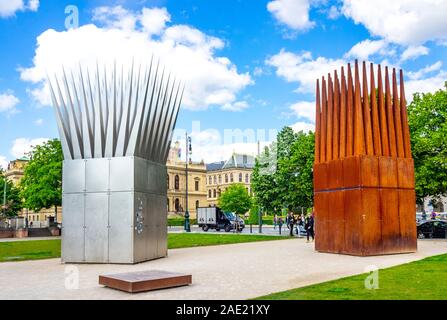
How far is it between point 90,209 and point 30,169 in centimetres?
3585

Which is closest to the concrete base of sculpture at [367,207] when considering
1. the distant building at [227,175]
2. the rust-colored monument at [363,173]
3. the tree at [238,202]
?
the rust-colored monument at [363,173]

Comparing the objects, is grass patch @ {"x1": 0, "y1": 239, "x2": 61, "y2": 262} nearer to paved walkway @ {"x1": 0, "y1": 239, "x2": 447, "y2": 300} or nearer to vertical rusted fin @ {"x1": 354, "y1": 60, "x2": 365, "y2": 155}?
paved walkway @ {"x1": 0, "y1": 239, "x2": 447, "y2": 300}

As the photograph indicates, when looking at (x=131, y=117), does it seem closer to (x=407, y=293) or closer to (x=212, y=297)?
(x=212, y=297)

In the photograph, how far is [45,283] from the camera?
1322cm

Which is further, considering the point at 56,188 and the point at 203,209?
the point at 203,209

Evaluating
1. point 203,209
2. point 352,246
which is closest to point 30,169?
point 203,209

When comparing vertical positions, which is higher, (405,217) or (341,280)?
(405,217)

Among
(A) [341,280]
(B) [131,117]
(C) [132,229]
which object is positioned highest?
(B) [131,117]

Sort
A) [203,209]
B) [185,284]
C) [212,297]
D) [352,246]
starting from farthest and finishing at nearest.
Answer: [203,209], [352,246], [185,284], [212,297]

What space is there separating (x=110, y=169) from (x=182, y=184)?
9608 centimetres

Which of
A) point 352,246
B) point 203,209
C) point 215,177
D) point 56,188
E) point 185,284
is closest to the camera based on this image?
point 185,284

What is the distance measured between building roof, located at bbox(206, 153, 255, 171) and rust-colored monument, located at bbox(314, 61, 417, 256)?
9721 cm

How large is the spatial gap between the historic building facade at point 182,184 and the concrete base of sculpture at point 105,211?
89.8 meters

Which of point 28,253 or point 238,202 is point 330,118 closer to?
point 28,253
